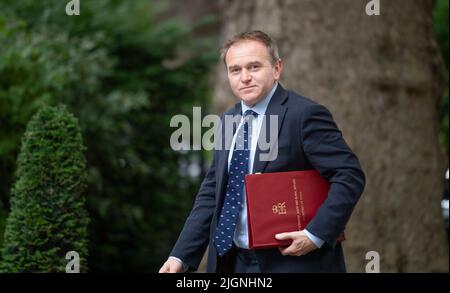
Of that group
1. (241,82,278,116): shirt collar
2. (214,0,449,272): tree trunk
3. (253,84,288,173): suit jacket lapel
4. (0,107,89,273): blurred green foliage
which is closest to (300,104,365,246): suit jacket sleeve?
(253,84,288,173): suit jacket lapel

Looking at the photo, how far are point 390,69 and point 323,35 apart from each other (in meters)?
0.72

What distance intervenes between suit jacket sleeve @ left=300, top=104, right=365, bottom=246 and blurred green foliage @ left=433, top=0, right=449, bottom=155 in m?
5.42

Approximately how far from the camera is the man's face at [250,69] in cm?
364

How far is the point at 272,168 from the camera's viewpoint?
3594 millimetres

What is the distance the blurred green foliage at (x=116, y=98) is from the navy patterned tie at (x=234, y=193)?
4.25 meters

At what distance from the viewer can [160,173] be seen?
11.5m

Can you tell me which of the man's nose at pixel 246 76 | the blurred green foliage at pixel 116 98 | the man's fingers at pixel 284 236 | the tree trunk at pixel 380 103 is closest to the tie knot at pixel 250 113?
the man's nose at pixel 246 76

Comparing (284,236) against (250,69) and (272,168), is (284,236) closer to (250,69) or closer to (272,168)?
(272,168)

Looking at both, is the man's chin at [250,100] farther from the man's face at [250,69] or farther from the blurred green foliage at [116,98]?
the blurred green foliage at [116,98]

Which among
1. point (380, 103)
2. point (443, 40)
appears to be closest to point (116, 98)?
point (380, 103)
